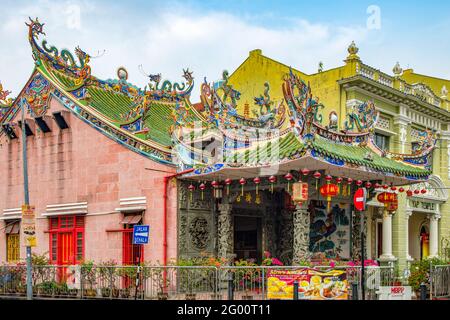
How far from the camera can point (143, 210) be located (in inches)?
840

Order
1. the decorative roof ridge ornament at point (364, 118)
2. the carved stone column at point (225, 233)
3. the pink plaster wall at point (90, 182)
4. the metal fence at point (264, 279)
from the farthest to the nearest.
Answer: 1. the decorative roof ridge ornament at point (364, 118)
2. the pink plaster wall at point (90, 182)
3. the carved stone column at point (225, 233)
4. the metal fence at point (264, 279)

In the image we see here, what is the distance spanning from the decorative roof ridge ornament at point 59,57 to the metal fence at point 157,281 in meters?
7.75

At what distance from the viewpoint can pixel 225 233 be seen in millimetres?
20922

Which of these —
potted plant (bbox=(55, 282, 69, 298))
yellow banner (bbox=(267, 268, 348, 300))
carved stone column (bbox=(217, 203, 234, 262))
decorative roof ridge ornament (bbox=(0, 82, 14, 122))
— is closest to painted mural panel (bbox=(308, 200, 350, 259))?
carved stone column (bbox=(217, 203, 234, 262))

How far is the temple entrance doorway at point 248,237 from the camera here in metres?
24.3

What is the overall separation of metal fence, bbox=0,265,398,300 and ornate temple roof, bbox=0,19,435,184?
129 inches

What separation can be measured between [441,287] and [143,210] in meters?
10.1

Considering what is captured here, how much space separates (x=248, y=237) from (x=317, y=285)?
28.1 ft

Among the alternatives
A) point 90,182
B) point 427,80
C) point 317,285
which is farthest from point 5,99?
point 427,80

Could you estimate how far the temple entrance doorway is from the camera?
24.3 meters

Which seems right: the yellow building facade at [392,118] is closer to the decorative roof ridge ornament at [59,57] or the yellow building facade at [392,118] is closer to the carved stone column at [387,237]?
the carved stone column at [387,237]

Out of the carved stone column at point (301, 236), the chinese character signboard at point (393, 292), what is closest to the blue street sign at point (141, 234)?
the carved stone column at point (301, 236)

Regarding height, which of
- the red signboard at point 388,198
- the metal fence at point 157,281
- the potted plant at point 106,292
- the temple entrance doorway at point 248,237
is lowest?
the potted plant at point 106,292
